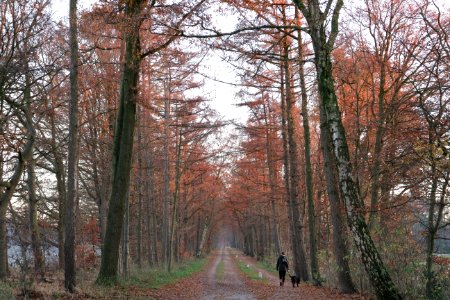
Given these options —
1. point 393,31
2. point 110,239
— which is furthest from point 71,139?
point 393,31

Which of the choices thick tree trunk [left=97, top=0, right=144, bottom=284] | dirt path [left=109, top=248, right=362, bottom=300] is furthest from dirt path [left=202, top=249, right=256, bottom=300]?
thick tree trunk [left=97, top=0, right=144, bottom=284]

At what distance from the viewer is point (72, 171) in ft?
38.6

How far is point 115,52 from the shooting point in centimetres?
1856

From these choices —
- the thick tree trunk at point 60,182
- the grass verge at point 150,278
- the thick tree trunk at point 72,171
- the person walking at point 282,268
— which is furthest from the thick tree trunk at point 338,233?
the thick tree trunk at point 60,182

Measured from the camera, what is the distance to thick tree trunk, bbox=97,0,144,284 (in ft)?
40.1

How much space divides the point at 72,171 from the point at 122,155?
1.51 metres

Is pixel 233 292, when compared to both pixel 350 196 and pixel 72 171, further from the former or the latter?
pixel 350 196

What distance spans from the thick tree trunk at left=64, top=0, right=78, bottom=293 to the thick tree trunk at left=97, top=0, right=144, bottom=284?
3.22ft

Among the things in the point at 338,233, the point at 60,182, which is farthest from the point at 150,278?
the point at 338,233

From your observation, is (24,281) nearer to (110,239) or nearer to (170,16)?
(110,239)

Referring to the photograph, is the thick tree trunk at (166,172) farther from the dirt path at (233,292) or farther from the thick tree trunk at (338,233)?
the thick tree trunk at (338,233)

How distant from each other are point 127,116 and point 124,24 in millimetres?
2870

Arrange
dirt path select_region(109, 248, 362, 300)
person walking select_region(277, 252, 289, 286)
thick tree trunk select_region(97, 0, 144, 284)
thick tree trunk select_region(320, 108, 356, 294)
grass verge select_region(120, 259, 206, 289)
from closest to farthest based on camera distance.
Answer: thick tree trunk select_region(97, 0, 144, 284), dirt path select_region(109, 248, 362, 300), thick tree trunk select_region(320, 108, 356, 294), grass verge select_region(120, 259, 206, 289), person walking select_region(277, 252, 289, 286)

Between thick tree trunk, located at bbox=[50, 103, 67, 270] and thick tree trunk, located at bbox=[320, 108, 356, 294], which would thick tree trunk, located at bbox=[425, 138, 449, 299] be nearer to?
thick tree trunk, located at bbox=[320, 108, 356, 294]
